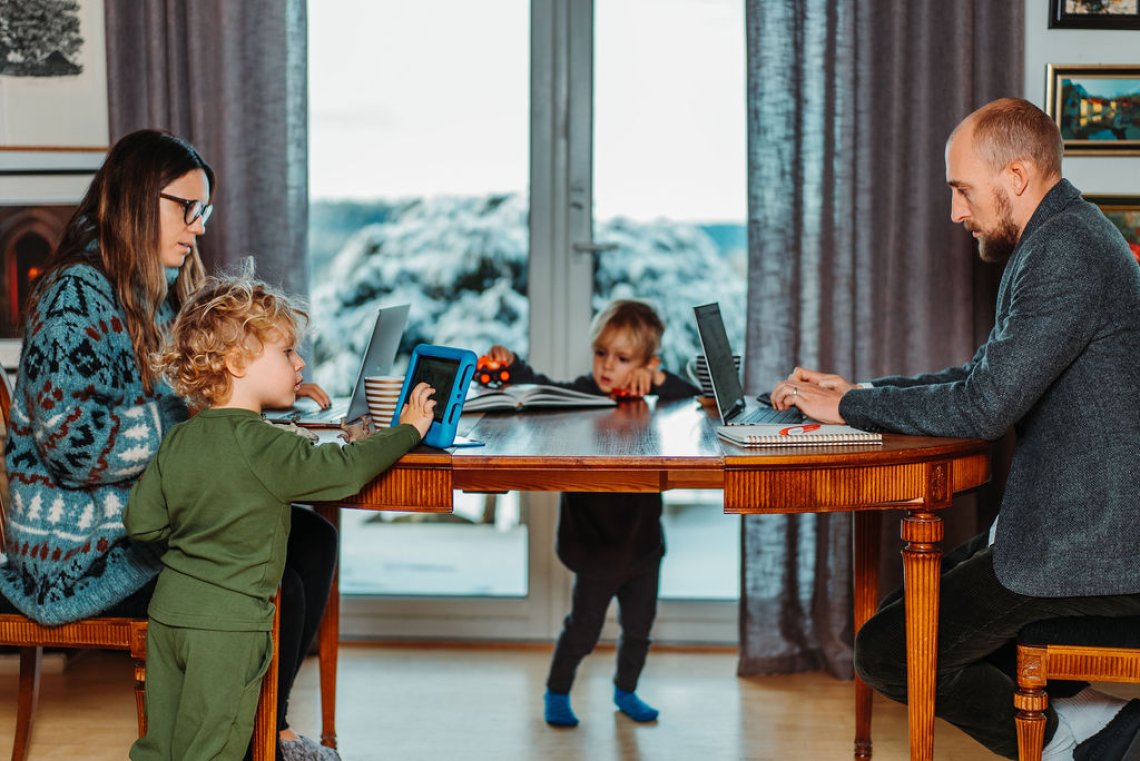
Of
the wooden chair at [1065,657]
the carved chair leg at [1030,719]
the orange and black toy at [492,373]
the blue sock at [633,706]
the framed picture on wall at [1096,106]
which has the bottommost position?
the blue sock at [633,706]

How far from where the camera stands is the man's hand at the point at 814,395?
221 centimetres

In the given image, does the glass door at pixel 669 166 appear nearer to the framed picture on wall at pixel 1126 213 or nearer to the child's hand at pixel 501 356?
the child's hand at pixel 501 356

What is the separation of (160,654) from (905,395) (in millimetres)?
1326

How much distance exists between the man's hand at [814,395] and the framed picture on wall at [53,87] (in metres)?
2.02

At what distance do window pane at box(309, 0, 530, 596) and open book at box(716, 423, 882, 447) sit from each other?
4.96 ft

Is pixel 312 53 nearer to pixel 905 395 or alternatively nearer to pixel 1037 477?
pixel 905 395

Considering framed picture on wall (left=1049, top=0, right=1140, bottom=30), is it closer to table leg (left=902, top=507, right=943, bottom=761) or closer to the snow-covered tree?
the snow-covered tree

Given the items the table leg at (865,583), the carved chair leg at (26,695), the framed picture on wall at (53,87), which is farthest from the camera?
the framed picture on wall at (53,87)

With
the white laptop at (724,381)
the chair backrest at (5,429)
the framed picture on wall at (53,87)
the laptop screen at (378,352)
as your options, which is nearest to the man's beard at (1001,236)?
the white laptop at (724,381)

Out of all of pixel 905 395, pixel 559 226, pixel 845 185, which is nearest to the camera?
pixel 905 395

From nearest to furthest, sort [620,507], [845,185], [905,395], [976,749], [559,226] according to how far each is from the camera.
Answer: [905,395], [976,749], [620,507], [845,185], [559,226]

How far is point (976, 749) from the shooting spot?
8.93 feet

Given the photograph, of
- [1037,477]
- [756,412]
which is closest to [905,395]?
[1037,477]

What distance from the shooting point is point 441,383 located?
6.70ft
